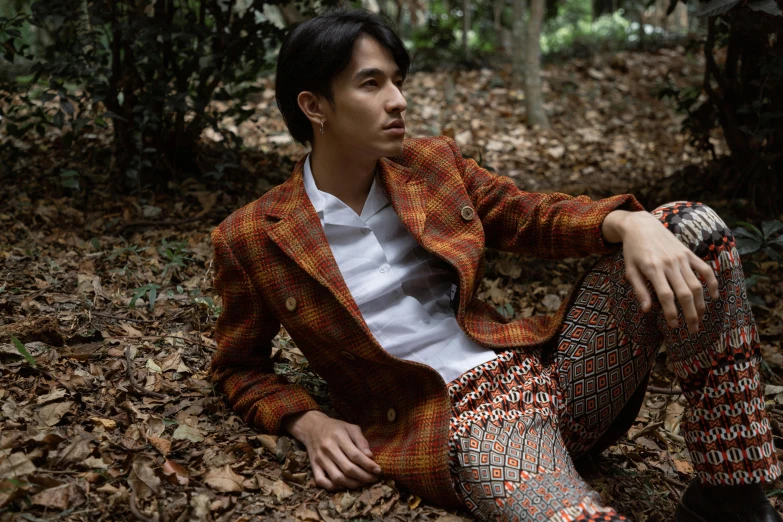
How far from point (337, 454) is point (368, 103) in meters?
1.10

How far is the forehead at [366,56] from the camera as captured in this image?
239 centimetres

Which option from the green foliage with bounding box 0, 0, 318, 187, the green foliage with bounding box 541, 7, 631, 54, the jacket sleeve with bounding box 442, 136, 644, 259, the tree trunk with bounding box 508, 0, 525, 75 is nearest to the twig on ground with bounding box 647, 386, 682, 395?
the jacket sleeve with bounding box 442, 136, 644, 259

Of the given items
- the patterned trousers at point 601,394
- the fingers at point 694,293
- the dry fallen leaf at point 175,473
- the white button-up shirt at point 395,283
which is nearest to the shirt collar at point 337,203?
the white button-up shirt at point 395,283

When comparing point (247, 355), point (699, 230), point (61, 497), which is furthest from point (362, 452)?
point (699, 230)

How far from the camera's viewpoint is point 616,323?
2.25m

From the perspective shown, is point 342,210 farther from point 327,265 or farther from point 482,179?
point 482,179

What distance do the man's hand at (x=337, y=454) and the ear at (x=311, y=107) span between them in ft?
3.23

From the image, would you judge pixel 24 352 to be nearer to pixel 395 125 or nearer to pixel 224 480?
pixel 224 480

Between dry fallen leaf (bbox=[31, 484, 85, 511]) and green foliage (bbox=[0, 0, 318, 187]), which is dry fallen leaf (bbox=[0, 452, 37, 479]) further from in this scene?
green foliage (bbox=[0, 0, 318, 187])

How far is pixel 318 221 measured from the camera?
2.37 metres

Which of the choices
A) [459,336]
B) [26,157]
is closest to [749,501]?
[459,336]

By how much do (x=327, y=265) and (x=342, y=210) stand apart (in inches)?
8.8

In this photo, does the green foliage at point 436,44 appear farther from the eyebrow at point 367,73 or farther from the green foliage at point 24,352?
the green foliage at point 24,352

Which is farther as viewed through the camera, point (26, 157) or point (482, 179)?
point (26, 157)
